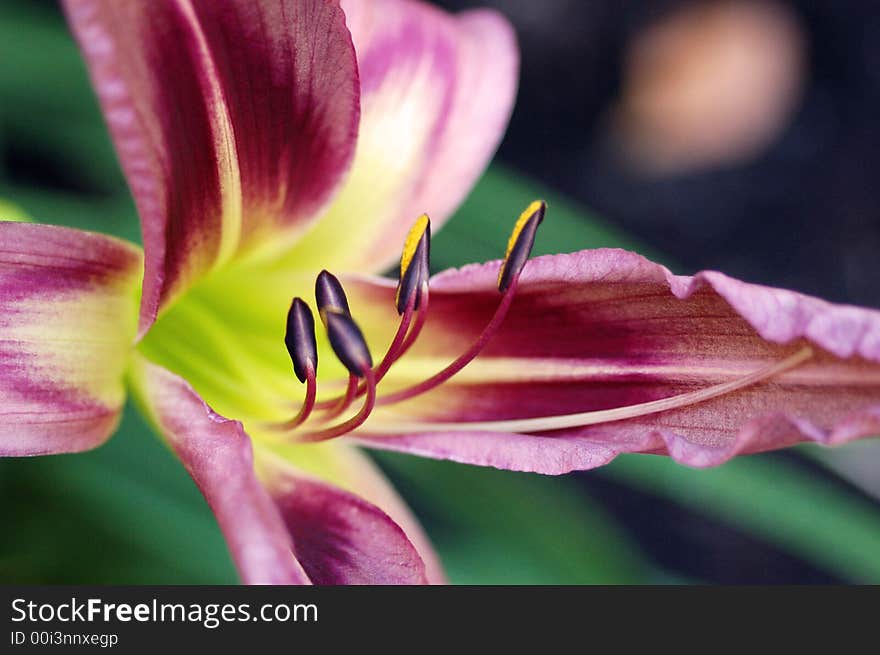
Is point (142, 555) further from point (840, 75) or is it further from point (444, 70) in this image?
point (840, 75)

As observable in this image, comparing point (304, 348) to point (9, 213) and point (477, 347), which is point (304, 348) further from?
point (9, 213)

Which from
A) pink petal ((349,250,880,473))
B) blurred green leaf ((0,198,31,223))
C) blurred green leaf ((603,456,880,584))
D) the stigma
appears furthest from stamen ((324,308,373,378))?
blurred green leaf ((603,456,880,584))

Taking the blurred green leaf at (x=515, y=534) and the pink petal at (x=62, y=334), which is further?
the blurred green leaf at (x=515, y=534)

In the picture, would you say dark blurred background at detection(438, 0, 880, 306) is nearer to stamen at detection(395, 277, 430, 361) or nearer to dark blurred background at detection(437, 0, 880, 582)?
dark blurred background at detection(437, 0, 880, 582)

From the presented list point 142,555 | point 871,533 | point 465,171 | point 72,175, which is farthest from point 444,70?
point 72,175

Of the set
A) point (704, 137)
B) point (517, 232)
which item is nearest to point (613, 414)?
point (517, 232)

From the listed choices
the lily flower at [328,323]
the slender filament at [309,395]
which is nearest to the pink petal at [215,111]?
the lily flower at [328,323]

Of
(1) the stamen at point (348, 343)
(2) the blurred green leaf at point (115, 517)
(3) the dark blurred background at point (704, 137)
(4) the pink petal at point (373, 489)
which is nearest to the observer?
(1) the stamen at point (348, 343)

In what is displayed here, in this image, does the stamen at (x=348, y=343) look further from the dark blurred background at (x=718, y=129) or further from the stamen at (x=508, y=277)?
the dark blurred background at (x=718, y=129)
